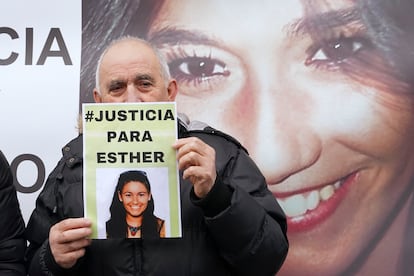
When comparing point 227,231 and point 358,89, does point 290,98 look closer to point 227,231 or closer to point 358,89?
point 358,89

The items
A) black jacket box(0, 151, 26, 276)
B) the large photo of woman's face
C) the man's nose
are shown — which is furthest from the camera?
the large photo of woman's face

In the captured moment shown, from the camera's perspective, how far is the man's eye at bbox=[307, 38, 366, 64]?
71.7 inches

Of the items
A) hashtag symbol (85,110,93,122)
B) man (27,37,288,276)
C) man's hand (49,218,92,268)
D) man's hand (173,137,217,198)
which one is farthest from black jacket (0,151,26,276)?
Result: man's hand (173,137,217,198)

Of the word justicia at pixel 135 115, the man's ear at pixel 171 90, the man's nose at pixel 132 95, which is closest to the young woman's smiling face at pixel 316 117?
the man's ear at pixel 171 90

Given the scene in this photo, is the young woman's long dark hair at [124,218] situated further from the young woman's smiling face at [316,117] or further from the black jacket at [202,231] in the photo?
the young woman's smiling face at [316,117]

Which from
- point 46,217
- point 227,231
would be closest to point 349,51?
point 227,231

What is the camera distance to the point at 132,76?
130 centimetres

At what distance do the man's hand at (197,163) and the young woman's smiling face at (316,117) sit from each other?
73 centimetres

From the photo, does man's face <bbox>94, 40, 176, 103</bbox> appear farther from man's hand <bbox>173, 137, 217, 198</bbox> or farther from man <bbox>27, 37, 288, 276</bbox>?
man's hand <bbox>173, 137, 217, 198</bbox>

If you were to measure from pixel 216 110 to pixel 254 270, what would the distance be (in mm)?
752

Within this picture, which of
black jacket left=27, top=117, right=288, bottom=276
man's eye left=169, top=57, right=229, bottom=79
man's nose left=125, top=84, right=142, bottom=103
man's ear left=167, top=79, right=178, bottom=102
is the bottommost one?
black jacket left=27, top=117, right=288, bottom=276

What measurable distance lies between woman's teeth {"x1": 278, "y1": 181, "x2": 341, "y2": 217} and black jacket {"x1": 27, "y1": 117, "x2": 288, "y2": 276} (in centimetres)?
54

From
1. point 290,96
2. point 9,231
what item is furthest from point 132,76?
point 290,96

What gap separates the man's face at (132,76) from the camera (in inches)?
51.4
